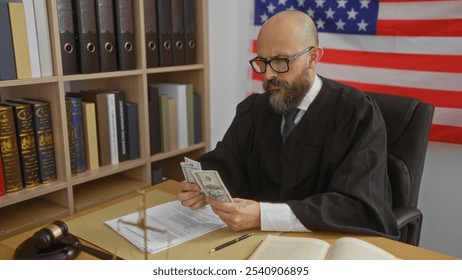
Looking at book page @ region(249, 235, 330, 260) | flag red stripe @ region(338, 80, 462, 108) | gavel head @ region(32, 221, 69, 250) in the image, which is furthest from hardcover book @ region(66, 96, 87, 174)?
flag red stripe @ region(338, 80, 462, 108)

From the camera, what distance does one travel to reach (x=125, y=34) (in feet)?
6.54

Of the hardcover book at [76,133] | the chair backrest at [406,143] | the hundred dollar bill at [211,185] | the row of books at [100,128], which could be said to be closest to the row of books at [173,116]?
the row of books at [100,128]

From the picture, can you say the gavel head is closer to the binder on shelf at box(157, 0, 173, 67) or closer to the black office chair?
the black office chair

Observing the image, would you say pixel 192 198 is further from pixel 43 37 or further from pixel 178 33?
pixel 178 33

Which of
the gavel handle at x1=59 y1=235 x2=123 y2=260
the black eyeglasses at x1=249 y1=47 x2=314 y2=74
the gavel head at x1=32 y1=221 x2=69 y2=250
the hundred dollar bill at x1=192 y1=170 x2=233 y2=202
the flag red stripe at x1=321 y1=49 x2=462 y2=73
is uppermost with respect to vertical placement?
the black eyeglasses at x1=249 y1=47 x2=314 y2=74

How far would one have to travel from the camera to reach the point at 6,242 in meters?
1.20

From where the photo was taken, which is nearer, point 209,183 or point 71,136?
point 209,183

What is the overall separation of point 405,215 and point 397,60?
96cm

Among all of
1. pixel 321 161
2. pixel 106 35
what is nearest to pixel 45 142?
pixel 106 35

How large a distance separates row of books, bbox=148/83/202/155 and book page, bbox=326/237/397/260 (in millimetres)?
1337

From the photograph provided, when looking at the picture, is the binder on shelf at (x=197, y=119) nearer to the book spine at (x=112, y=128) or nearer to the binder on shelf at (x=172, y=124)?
the binder on shelf at (x=172, y=124)

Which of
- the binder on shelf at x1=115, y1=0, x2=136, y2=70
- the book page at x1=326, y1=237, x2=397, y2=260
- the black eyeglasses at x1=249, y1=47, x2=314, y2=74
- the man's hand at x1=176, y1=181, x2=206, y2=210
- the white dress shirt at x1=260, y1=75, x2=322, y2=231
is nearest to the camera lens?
the book page at x1=326, y1=237, x2=397, y2=260

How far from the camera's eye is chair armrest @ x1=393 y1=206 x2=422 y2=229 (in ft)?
4.70

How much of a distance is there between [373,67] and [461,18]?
440 mm
